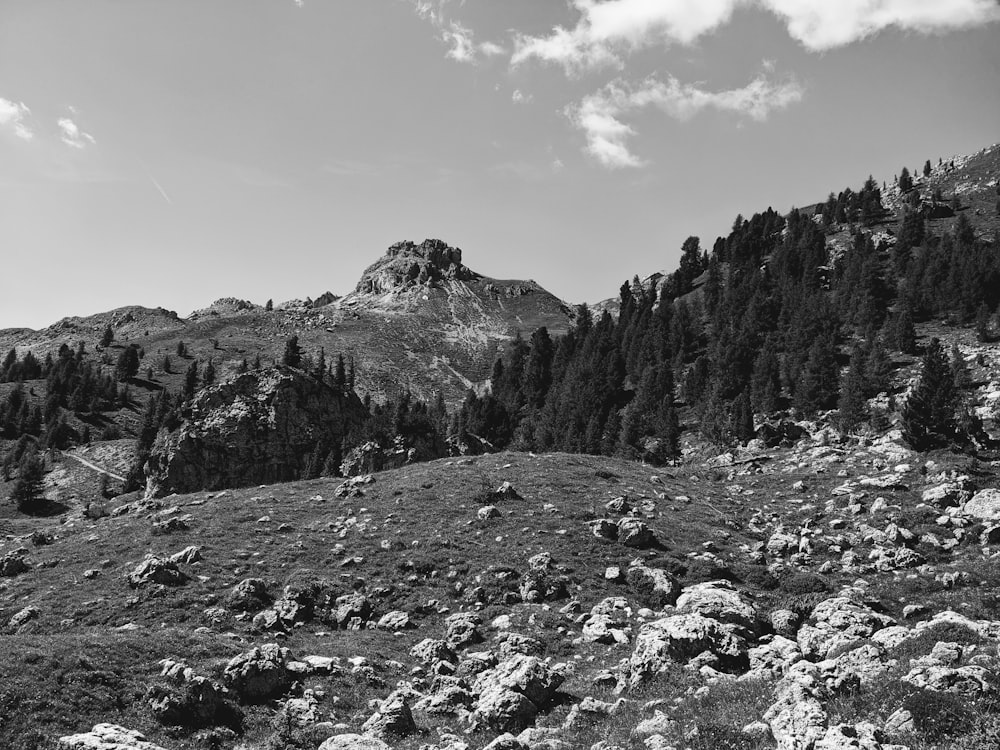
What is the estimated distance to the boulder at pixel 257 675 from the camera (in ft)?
58.4

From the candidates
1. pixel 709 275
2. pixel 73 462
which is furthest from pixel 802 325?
pixel 73 462

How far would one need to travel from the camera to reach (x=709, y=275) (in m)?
150

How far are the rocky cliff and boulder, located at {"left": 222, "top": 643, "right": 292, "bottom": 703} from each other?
7193cm

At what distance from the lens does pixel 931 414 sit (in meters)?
55.9

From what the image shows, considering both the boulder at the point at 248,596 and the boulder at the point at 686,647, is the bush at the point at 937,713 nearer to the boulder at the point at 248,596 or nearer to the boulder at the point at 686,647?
the boulder at the point at 686,647

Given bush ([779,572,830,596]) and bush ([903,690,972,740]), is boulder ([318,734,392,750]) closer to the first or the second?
bush ([903,690,972,740])

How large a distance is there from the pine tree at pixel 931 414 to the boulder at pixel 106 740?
6522 centimetres

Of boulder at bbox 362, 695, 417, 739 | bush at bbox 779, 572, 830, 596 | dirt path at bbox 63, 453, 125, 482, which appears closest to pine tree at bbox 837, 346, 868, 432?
bush at bbox 779, 572, 830, 596

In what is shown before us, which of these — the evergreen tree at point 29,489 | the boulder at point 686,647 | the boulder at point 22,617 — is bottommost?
the evergreen tree at point 29,489

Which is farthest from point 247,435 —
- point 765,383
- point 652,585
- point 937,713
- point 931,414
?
point 937,713

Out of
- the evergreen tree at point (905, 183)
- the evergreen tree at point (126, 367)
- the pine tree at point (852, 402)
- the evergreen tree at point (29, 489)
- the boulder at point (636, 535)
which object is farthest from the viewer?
A: the evergreen tree at point (905, 183)

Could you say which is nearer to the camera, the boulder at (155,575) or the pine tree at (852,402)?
the boulder at (155,575)

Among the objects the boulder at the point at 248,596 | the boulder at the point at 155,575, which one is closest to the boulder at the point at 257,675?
the boulder at the point at 248,596

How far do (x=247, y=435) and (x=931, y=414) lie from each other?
88.7m
